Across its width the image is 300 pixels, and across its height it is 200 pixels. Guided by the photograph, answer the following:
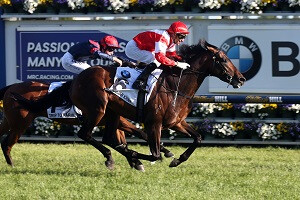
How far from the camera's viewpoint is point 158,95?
967cm

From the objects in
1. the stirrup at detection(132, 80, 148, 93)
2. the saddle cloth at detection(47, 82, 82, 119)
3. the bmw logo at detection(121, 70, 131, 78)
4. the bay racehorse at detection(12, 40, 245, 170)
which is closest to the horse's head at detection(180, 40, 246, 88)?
the bay racehorse at detection(12, 40, 245, 170)

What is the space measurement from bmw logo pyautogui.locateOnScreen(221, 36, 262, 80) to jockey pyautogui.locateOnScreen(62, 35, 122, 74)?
3.22 m

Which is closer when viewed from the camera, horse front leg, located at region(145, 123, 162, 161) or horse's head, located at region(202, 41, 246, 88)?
horse front leg, located at region(145, 123, 162, 161)

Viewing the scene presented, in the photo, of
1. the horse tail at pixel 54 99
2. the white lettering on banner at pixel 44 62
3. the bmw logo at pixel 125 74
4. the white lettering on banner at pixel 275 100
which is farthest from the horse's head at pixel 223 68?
the white lettering on banner at pixel 44 62

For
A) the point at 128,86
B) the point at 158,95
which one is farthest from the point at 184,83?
the point at 128,86

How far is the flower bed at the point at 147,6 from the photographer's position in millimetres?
13727

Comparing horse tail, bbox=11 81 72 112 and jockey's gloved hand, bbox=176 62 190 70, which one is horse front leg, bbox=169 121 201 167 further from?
horse tail, bbox=11 81 72 112

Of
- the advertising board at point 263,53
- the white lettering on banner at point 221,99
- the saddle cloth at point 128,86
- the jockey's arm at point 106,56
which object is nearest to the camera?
the saddle cloth at point 128,86

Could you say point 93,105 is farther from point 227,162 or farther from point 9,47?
point 9,47

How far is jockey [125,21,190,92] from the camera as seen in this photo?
31.7 feet

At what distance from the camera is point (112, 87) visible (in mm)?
9742

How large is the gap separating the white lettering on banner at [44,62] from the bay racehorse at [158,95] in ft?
14.5

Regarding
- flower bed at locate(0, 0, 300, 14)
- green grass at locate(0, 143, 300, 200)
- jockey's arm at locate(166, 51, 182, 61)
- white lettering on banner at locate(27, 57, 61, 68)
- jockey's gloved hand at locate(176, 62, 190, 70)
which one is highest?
flower bed at locate(0, 0, 300, 14)

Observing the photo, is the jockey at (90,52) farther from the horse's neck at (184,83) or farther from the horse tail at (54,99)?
the horse's neck at (184,83)
